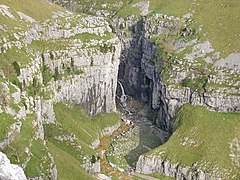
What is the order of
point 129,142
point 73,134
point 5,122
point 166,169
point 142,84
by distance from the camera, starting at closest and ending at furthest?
point 5,122 < point 166,169 < point 73,134 < point 129,142 < point 142,84

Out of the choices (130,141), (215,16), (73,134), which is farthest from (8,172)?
(215,16)

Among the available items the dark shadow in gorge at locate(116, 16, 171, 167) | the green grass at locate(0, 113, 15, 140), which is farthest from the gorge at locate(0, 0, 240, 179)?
the green grass at locate(0, 113, 15, 140)

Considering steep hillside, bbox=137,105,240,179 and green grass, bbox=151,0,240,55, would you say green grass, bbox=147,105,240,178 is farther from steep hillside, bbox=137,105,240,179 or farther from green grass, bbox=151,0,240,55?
green grass, bbox=151,0,240,55

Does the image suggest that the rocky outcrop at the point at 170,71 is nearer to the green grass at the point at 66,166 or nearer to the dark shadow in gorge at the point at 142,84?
the dark shadow in gorge at the point at 142,84

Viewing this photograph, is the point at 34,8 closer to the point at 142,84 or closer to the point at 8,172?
the point at 142,84

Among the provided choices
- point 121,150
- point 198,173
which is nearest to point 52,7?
point 121,150

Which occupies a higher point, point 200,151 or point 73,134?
point 73,134
